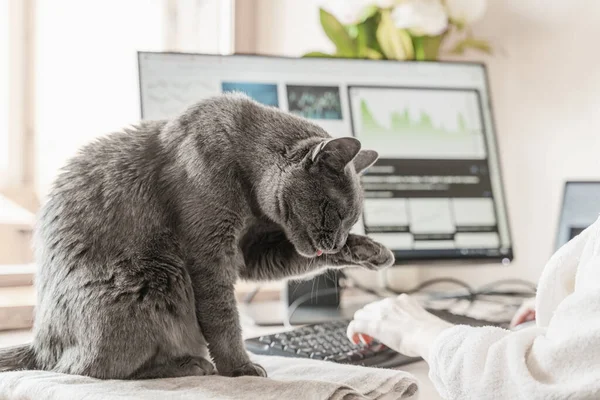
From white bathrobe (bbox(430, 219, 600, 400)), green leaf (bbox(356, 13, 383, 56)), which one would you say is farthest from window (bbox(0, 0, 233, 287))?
white bathrobe (bbox(430, 219, 600, 400))

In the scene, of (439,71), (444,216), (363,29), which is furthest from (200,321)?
(363,29)

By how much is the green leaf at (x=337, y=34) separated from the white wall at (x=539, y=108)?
0.38 m

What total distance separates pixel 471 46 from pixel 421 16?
24 cm

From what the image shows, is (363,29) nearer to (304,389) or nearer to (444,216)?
(444,216)

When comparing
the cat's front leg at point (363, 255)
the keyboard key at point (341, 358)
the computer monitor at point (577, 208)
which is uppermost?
the computer monitor at point (577, 208)

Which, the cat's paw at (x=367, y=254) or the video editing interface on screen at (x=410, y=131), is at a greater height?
the video editing interface on screen at (x=410, y=131)

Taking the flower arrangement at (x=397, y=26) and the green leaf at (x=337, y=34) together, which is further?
the green leaf at (x=337, y=34)

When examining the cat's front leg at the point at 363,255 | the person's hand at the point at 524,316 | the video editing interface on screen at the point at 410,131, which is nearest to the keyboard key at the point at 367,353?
the cat's front leg at the point at 363,255

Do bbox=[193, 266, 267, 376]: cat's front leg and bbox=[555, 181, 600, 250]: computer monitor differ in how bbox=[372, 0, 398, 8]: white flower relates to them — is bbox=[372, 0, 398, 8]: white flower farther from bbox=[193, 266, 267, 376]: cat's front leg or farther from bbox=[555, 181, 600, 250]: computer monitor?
bbox=[193, 266, 267, 376]: cat's front leg

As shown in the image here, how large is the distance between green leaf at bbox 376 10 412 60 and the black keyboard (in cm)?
88

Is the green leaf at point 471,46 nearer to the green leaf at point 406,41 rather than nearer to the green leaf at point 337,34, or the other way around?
the green leaf at point 406,41

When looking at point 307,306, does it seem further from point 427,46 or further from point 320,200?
point 427,46

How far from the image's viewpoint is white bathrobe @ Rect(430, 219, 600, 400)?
0.60 metres

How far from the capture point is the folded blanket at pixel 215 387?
73 centimetres
